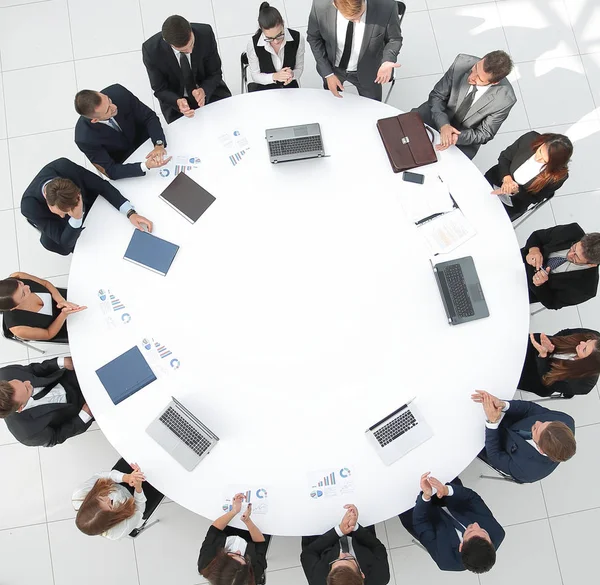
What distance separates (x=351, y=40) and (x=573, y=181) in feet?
6.87

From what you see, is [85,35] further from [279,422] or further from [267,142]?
[279,422]

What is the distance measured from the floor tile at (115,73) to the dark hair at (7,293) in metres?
2.10

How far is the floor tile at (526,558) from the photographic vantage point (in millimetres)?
3625

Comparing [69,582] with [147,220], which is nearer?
[147,220]

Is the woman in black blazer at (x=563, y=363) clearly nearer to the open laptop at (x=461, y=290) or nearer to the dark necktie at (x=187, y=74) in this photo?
the open laptop at (x=461, y=290)

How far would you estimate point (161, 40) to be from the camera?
330 centimetres

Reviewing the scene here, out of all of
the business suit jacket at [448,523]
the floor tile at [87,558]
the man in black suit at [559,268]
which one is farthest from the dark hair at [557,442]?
the floor tile at [87,558]

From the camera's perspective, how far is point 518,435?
2.96 m

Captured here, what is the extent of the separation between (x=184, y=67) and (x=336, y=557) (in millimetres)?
3040

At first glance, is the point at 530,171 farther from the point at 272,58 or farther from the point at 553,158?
the point at 272,58

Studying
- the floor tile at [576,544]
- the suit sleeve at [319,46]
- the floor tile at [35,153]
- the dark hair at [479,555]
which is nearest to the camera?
the dark hair at [479,555]

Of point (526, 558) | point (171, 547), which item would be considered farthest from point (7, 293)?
point (526, 558)

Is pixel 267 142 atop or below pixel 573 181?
atop

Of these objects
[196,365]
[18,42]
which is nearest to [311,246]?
[196,365]
